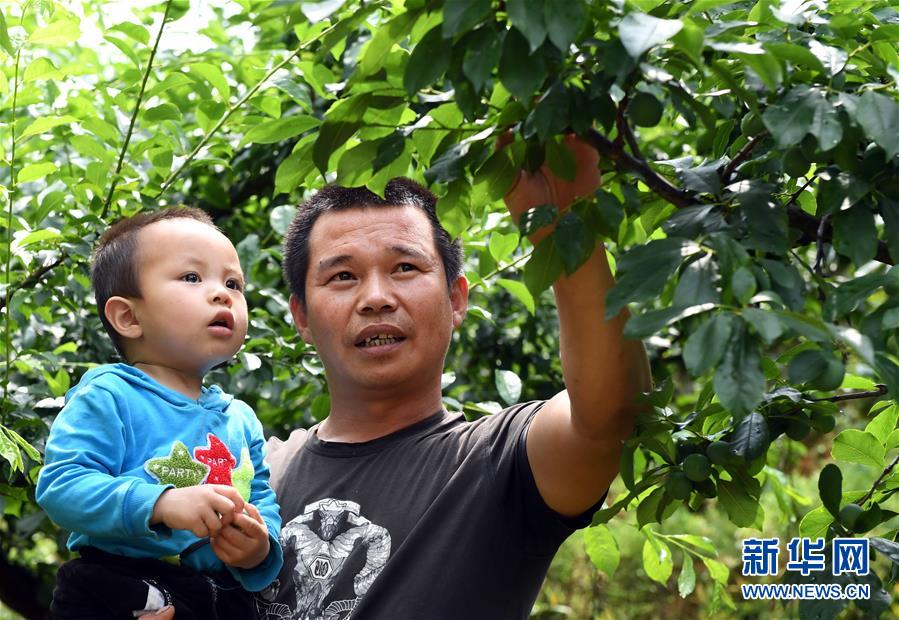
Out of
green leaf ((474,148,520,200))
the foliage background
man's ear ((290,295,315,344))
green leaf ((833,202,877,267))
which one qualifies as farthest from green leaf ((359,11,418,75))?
man's ear ((290,295,315,344))

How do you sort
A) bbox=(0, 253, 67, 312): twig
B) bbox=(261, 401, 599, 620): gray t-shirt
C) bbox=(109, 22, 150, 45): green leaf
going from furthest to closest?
bbox=(0, 253, 67, 312): twig → bbox=(109, 22, 150, 45): green leaf → bbox=(261, 401, 599, 620): gray t-shirt

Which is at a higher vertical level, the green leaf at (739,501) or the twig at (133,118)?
the twig at (133,118)

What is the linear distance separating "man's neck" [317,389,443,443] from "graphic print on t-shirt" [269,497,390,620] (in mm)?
212

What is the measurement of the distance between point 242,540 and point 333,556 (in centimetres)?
30

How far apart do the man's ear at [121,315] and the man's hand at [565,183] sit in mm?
795

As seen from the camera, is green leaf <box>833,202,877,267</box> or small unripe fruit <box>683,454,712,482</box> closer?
green leaf <box>833,202,877,267</box>

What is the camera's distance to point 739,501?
184 centimetres

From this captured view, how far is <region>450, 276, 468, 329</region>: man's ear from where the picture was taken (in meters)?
2.50

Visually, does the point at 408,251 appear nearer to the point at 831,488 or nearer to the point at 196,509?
the point at 196,509

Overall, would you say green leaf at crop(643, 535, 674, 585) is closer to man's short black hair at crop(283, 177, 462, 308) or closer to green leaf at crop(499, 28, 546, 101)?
man's short black hair at crop(283, 177, 462, 308)

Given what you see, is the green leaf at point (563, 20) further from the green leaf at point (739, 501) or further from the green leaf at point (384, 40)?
the green leaf at point (739, 501)

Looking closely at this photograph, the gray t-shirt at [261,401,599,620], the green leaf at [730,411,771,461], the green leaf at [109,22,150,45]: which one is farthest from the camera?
the green leaf at [109,22,150,45]

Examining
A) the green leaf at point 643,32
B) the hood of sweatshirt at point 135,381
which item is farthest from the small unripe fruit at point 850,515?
the hood of sweatshirt at point 135,381

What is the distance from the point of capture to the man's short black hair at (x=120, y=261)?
212 centimetres
